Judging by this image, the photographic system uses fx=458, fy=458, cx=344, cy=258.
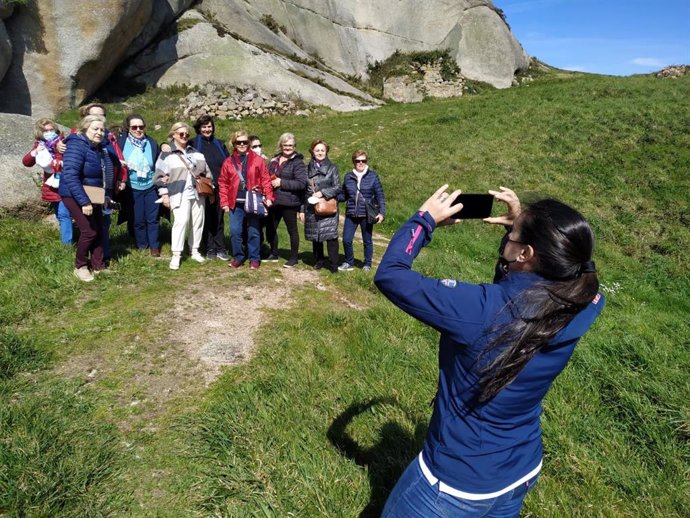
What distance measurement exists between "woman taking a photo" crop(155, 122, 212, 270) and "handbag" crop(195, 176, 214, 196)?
52 millimetres

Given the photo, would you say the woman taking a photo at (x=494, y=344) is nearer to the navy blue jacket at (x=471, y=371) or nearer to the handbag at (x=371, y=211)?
the navy blue jacket at (x=471, y=371)

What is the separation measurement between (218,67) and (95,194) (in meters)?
22.3

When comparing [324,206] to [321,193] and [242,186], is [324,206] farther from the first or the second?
[242,186]

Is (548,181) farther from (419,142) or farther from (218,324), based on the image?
(218,324)

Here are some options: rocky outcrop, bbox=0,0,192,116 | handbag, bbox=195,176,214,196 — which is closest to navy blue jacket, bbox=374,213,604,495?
handbag, bbox=195,176,214,196

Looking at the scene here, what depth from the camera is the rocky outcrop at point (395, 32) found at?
35.0 m

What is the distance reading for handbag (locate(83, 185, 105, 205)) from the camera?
20.9ft

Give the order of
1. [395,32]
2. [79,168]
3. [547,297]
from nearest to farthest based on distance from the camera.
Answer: [547,297] → [79,168] → [395,32]

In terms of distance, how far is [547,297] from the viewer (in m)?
1.88

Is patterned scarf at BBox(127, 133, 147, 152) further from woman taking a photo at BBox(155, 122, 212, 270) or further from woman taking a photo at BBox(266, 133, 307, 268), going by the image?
woman taking a photo at BBox(266, 133, 307, 268)

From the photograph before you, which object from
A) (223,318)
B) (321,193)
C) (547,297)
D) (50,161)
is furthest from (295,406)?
(50,161)

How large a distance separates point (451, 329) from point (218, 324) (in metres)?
4.11

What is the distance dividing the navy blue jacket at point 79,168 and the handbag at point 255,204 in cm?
211

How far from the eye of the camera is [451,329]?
194cm
